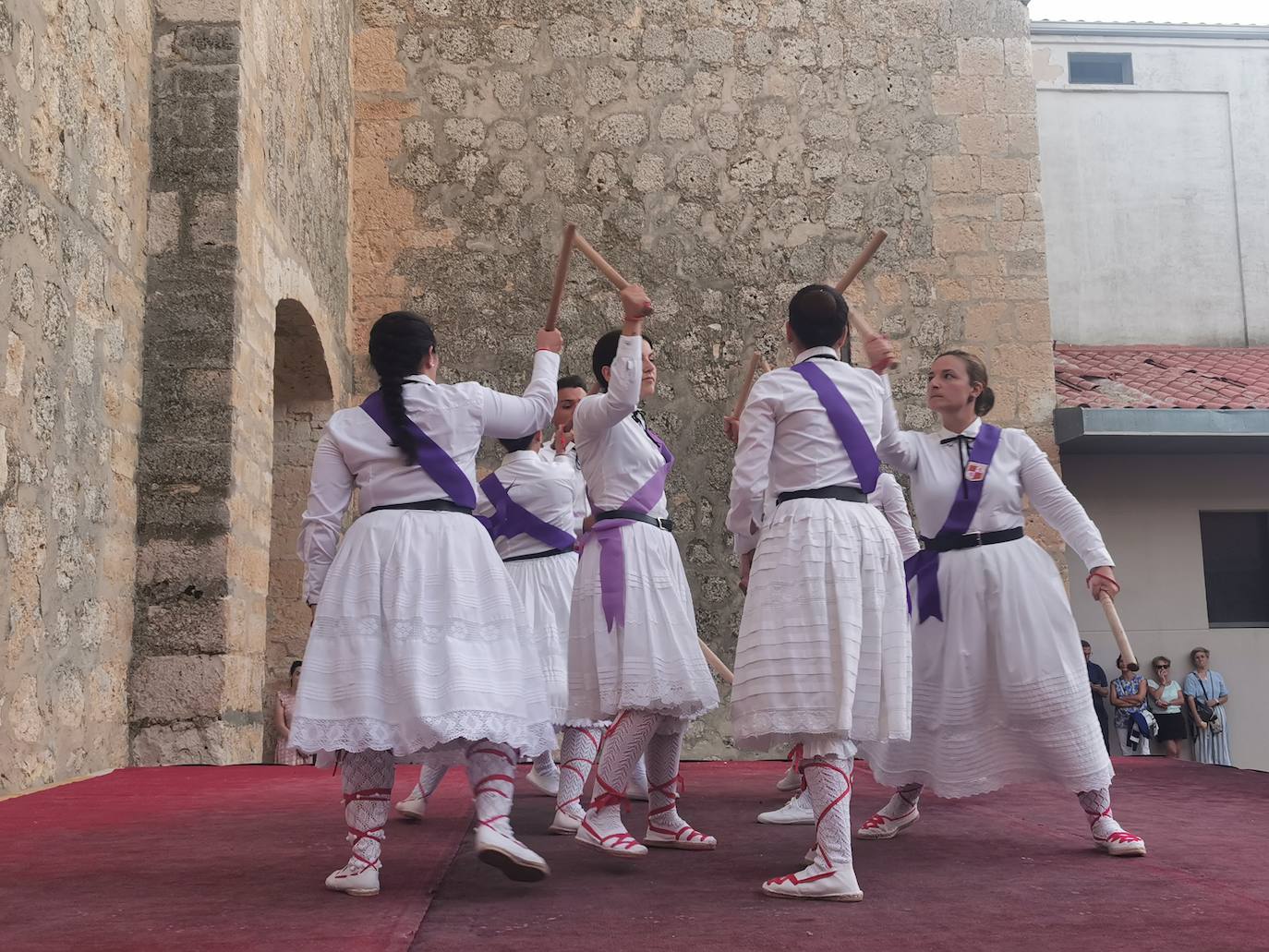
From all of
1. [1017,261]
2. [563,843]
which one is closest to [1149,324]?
[1017,261]

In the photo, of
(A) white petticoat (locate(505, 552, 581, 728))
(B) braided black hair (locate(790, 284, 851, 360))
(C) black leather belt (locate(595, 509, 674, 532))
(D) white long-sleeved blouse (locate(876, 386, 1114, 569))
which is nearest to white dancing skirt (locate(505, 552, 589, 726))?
(A) white petticoat (locate(505, 552, 581, 728))

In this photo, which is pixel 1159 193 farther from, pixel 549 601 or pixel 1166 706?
pixel 549 601

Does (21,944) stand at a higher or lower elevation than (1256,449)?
lower

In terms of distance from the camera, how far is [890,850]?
3.79m

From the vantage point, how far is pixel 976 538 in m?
3.98

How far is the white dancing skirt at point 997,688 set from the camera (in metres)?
3.73

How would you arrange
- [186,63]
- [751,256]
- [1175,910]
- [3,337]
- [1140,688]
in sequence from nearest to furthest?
[1175,910] → [3,337] → [186,63] → [751,256] → [1140,688]

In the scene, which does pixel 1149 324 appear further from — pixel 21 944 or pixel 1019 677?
pixel 21 944

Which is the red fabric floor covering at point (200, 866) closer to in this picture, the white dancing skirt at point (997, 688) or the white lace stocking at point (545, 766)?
the white lace stocking at point (545, 766)

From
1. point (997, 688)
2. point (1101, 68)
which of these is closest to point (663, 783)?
point (997, 688)

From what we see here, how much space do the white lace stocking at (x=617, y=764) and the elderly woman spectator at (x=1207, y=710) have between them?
8.26 metres

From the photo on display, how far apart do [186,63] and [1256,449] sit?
9.05 meters

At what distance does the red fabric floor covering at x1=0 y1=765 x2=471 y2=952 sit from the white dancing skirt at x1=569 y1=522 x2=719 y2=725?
64 centimetres

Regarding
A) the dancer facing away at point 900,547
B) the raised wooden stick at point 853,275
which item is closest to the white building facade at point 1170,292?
the dancer facing away at point 900,547
